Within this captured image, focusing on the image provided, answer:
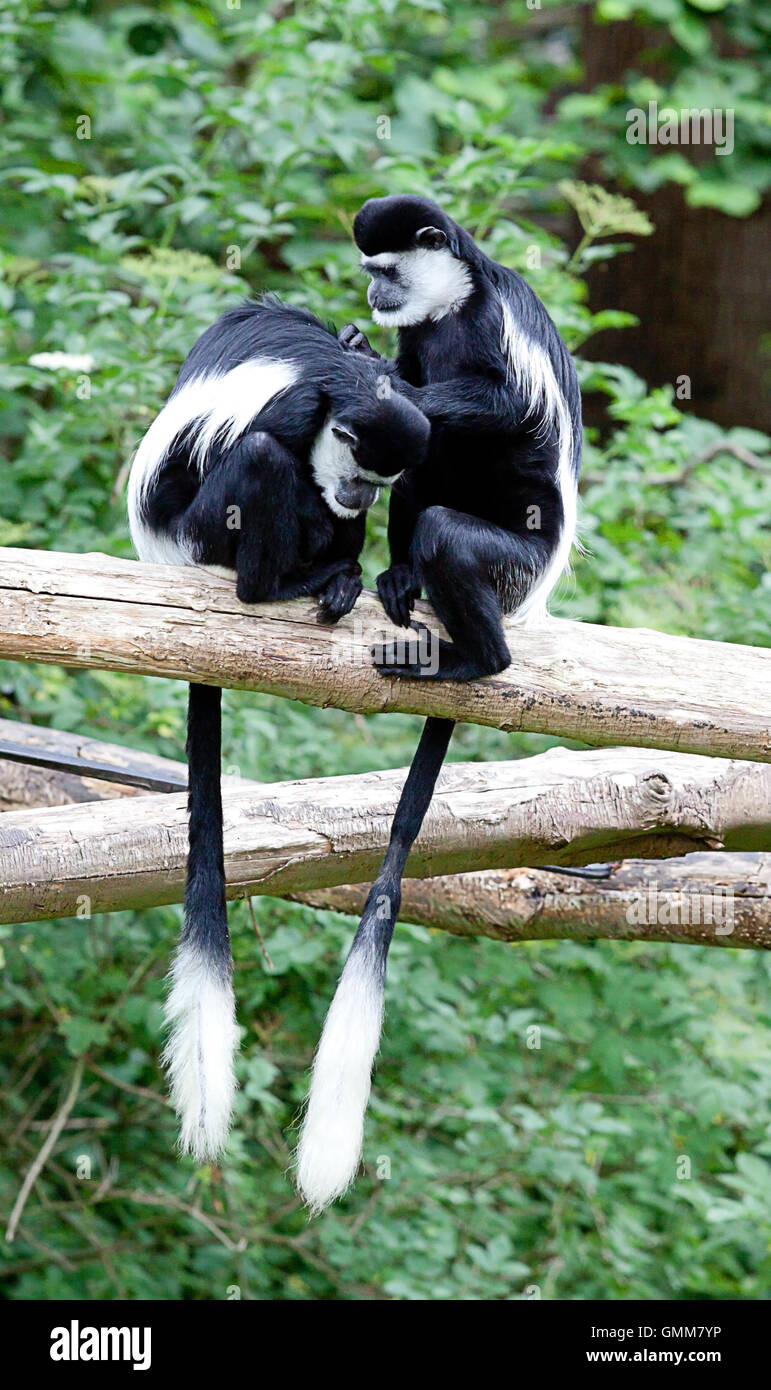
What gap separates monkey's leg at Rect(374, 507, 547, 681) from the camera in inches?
87.2

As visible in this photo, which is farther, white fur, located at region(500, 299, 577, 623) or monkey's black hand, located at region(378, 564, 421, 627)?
white fur, located at region(500, 299, 577, 623)

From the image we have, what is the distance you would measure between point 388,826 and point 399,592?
1.56 feet

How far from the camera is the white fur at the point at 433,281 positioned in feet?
8.38

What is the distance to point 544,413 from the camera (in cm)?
257

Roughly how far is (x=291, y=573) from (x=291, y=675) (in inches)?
9.5

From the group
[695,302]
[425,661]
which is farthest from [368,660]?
[695,302]

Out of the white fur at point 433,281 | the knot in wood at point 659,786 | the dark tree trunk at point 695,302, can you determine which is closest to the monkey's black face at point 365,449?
the white fur at point 433,281

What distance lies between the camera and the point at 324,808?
2.55m

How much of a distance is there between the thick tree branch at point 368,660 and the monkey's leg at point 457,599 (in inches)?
1.2

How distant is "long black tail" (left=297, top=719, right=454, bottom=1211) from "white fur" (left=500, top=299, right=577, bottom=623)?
419mm

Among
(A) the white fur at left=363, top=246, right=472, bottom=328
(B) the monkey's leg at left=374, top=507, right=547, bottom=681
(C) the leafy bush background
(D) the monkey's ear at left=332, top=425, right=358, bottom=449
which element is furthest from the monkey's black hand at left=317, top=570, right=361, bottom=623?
(C) the leafy bush background

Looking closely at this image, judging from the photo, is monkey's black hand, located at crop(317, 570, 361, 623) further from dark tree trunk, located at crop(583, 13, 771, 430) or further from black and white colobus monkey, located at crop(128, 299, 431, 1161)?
dark tree trunk, located at crop(583, 13, 771, 430)
